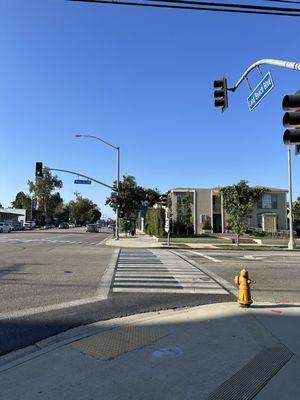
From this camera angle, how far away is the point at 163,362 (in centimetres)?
561

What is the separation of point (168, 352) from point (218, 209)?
53588 mm

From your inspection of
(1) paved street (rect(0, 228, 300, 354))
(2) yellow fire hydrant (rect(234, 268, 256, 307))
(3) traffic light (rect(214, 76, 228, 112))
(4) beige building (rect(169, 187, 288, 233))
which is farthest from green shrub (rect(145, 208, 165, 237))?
(2) yellow fire hydrant (rect(234, 268, 256, 307))

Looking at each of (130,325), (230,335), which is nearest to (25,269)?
(130,325)

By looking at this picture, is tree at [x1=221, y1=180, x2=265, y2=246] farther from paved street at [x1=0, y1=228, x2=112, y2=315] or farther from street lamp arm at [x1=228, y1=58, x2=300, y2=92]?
street lamp arm at [x1=228, y1=58, x2=300, y2=92]

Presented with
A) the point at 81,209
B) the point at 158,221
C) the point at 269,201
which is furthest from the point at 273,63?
the point at 81,209

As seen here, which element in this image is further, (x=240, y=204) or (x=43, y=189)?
(x=43, y=189)

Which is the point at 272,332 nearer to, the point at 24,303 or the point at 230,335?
the point at 230,335

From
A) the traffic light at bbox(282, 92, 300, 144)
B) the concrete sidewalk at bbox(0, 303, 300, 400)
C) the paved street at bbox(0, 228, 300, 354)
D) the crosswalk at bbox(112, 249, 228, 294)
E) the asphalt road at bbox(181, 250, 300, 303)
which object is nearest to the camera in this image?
the concrete sidewalk at bbox(0, 303, 300, 400)

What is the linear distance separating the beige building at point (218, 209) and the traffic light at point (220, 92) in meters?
42.6

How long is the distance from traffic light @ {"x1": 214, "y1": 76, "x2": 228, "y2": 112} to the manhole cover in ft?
28.2

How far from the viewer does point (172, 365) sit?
18.0 feet

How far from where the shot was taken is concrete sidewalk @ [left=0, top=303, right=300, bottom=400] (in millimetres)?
4727

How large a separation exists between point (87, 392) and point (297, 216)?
219ft

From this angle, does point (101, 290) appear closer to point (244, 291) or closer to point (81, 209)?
point (244, 291)
